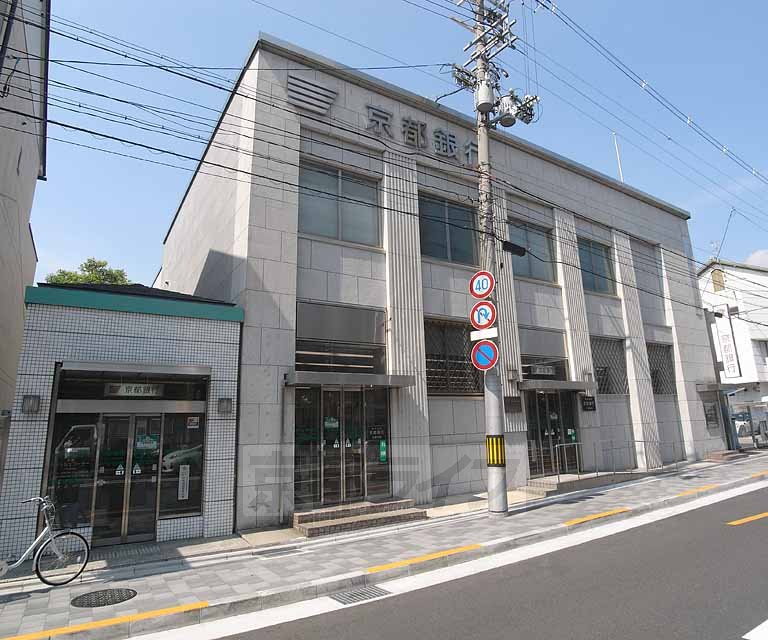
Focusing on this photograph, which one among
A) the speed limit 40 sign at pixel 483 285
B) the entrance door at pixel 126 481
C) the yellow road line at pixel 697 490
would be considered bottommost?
the yellow road line at pixel 697 490

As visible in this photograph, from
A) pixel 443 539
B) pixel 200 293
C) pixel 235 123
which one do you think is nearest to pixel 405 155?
pixel 235 123

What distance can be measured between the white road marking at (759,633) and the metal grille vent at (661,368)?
1593 cm

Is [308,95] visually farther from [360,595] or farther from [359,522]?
[360,595]

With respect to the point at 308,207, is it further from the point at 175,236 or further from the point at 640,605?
the point at 175,236

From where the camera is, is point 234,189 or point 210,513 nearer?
point 210,513

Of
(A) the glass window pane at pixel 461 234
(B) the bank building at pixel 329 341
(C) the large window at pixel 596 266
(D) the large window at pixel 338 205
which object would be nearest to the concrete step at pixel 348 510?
(B) the bank building at pixel 329 341

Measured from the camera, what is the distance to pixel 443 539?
835 centimetres

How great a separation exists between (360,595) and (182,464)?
4785mm

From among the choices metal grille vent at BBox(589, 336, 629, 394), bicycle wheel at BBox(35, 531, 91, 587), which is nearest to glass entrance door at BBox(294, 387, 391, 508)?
bicycle wheel at BBox(35, 531, 91, 587)

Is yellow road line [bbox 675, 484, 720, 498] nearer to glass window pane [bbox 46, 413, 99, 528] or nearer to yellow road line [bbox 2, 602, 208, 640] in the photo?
yellow road line [bbox 2, 602, 208, 640]

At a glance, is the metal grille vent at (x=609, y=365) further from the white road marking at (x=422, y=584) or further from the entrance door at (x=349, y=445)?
the entrance door at (x=349, y=445)

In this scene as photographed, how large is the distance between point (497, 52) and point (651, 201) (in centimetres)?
1253

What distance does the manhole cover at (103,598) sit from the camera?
5.71 meters

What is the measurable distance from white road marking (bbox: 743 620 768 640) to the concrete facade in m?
7.48
